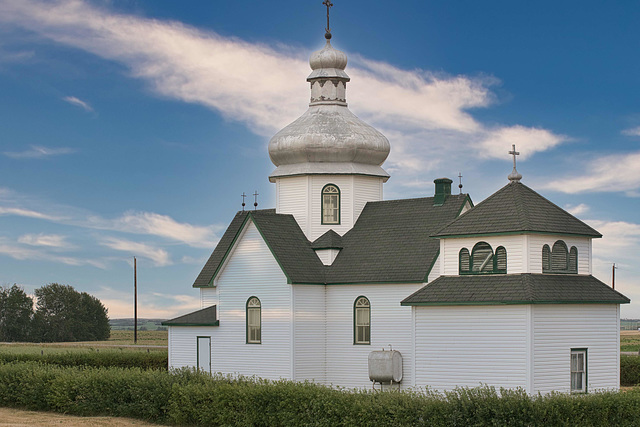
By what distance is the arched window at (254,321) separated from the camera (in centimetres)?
3631

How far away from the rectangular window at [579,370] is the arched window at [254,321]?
41.2 ft

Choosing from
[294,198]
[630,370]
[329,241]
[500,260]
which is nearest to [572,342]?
[500,260]

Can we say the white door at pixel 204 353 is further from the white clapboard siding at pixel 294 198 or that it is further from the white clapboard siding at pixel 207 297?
the white clapboard siding at pixel 294 198

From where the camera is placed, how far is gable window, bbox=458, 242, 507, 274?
30.1 metres

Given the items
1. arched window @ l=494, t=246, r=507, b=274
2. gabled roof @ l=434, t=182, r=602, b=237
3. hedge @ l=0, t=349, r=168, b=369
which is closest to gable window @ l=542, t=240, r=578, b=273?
gabled roof @ l=434, t=182, r=602, b=237

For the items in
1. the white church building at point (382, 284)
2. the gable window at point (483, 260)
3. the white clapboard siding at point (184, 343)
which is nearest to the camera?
the white church building at point (382, 284)

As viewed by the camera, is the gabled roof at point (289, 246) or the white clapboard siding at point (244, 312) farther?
the gabled roof at point (289, 246)

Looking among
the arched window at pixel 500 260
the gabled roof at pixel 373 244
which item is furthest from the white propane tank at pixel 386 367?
the arched window at pixel 500 260

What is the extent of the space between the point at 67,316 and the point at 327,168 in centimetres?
6959

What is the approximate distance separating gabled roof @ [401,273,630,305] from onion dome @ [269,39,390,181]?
9.73m

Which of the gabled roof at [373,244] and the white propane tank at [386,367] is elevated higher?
the gabled roof at [373,244]

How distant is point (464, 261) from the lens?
101ft

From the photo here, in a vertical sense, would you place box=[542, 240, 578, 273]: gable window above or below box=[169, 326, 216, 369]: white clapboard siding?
above

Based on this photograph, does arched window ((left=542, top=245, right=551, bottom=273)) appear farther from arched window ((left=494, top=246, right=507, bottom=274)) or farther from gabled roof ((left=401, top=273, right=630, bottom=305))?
arched window ((left=494, top=246, right=507, bottom=274))
